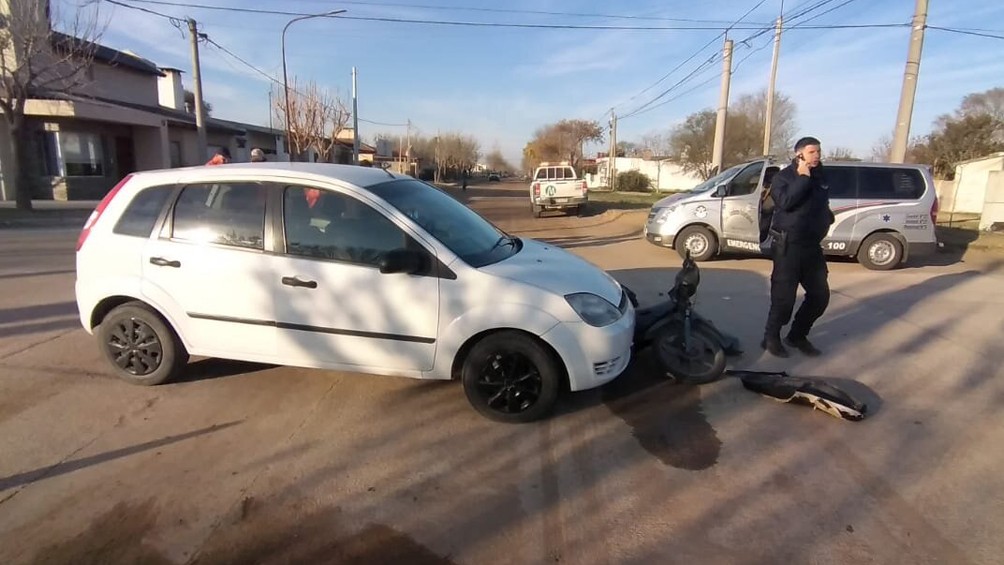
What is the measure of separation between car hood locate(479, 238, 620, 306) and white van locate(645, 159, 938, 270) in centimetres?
642

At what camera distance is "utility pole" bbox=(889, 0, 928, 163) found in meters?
13.1

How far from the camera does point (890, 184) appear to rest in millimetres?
9984

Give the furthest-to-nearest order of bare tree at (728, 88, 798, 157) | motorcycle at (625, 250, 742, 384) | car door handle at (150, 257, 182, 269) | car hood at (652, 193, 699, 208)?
1. bare tree at (728, 88, 798, 157)
2. car hood at (652, 193, 699, 208)
3. motorcycle at (625, 250, 742, 384)
4. car door handle at (150, 257, 182, 269)

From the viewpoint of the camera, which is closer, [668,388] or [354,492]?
[354,492]

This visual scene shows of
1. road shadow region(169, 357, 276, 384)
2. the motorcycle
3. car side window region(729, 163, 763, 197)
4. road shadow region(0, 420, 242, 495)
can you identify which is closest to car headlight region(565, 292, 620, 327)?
the motorcycle

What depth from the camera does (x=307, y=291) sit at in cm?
403

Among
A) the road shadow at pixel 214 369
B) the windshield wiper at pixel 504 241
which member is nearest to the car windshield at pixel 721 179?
the windshield wiper at pixel 504 241

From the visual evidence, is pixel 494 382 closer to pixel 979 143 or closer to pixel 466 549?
pixel 466 549

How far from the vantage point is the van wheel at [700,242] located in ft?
35.4

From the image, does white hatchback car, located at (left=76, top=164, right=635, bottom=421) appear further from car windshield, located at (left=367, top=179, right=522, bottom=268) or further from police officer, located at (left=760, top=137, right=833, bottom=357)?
police officer, located at (left=760, top=137, right=833, bottom=357)

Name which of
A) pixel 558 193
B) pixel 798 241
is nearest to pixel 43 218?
pixel 558 193

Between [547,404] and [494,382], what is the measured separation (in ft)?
1.26

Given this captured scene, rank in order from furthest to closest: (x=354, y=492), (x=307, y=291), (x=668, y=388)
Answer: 1. (x=668, y=388)
2. (x=307, y=291)
3. (x=354, y=492)

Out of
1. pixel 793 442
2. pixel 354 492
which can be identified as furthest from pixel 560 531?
A: pixel 793 442
